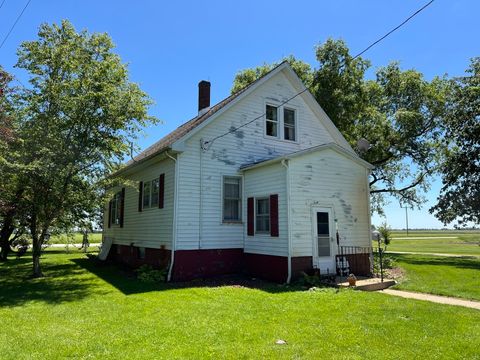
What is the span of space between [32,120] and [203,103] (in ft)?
27.3

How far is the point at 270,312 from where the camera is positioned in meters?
7.50

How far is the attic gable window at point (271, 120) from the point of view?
49.7ft

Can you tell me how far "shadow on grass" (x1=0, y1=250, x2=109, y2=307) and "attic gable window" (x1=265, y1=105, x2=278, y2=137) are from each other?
28.8ft

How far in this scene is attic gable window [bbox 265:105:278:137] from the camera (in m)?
15.2

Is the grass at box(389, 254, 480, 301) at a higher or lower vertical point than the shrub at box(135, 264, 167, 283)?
lower

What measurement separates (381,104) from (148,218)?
20.2 metres

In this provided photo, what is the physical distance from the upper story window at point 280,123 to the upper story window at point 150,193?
16.5 ft

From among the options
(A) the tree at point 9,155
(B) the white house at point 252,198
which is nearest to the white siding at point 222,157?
(B) the white house at point 252,198

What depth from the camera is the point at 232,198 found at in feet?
44.7

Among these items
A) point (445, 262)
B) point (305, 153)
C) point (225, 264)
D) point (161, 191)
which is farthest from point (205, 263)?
point (445, 262)

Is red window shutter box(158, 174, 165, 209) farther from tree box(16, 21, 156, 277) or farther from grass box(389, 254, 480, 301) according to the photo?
grass box(389, 254, 480, 301)

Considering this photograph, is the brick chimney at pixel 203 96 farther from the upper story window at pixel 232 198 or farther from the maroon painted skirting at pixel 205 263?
the maroon painted skirting at pixel 205 263

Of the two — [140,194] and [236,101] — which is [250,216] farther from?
[140,194]

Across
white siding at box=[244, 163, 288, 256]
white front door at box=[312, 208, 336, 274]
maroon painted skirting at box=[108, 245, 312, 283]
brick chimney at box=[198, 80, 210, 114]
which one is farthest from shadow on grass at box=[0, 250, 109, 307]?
brick chimney at box=[198, 80, 210, 114]
